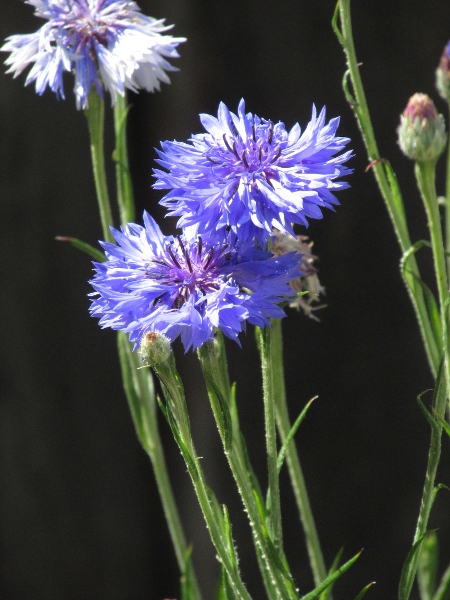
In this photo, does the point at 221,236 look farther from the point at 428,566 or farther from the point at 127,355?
the point at 428,566

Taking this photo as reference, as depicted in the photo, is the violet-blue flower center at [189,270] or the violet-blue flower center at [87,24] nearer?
the violet-blue flower center at [189,270]

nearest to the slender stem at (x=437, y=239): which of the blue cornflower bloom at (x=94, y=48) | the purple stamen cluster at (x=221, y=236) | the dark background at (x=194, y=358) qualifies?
the purple stamen cluster at (x=221, y=236)

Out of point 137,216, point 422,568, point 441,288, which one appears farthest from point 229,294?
point 137,216

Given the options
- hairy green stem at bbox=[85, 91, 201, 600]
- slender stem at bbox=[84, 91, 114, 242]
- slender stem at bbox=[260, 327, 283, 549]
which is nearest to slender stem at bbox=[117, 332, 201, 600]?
hairy green stem at bbox=[85, 91, 201, 600]

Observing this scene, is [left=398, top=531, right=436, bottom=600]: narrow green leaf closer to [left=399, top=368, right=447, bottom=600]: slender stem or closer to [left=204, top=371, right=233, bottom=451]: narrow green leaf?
[left=399, top=368, right=447, bottom=600]: slender stem

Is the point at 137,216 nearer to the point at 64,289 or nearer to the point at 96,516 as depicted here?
the point at 64,289

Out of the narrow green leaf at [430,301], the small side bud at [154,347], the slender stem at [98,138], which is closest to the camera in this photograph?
the small side bud at [154,347]

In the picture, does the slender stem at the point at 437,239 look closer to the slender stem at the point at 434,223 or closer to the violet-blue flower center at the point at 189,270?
the slender stem at the point at 434,223
